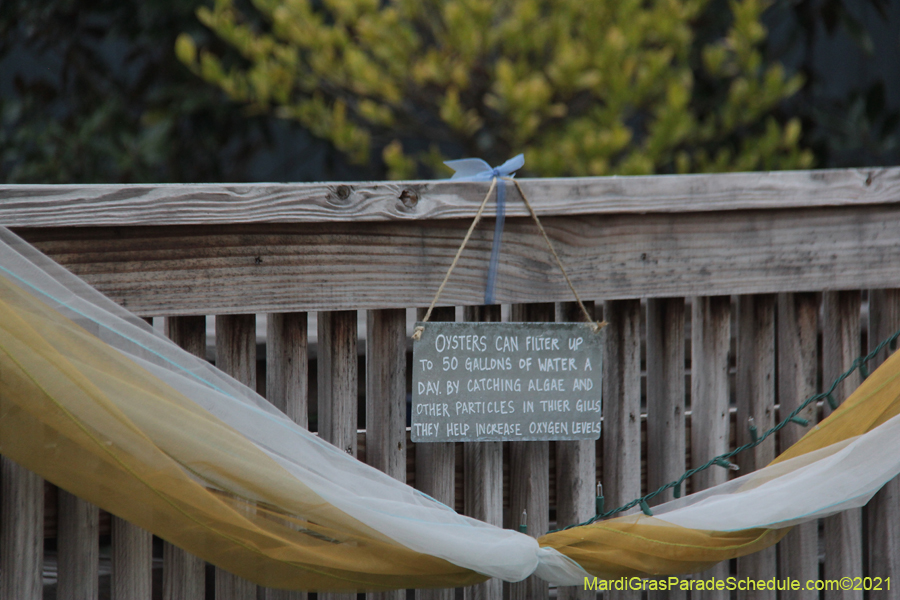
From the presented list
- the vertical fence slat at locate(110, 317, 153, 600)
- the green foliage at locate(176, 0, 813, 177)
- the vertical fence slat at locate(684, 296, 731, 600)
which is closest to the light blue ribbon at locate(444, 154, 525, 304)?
the vertical fence slat at locate(684, 296, 731, 600)

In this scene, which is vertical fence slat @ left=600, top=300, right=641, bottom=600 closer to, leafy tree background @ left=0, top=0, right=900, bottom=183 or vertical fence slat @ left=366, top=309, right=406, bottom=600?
A: vertical fence slat @ left=366, top=309, right=406, bottom=600

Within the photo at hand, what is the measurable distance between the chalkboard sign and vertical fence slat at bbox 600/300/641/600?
0.09m

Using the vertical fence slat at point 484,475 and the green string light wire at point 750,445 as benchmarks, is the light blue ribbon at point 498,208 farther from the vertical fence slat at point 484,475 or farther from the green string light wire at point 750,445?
the green string light wire at point 750,445

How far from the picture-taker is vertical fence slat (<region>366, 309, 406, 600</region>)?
4.44 feet

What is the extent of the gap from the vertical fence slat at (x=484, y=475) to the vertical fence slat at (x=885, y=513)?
84cm

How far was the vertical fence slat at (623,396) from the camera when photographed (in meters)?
1.47

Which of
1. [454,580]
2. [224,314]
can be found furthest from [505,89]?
[454,580]

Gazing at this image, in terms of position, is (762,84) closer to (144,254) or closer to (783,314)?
(783,314)

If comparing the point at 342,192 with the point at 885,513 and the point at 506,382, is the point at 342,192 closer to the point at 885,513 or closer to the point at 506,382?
the point at 506,382

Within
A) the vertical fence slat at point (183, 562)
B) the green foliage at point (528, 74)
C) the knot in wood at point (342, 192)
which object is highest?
the green foliage at point (528, 74)

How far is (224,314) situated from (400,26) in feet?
5.40

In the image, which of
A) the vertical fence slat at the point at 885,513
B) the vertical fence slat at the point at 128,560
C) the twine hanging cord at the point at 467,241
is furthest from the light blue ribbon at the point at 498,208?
the vertical fence slat at the point at 885,513

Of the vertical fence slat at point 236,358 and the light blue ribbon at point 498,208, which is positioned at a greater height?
the light blue ribbon at point 498,208

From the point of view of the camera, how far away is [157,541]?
6.28 ft
